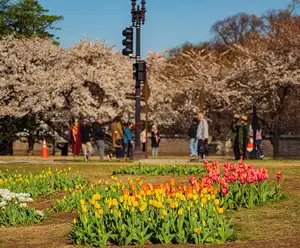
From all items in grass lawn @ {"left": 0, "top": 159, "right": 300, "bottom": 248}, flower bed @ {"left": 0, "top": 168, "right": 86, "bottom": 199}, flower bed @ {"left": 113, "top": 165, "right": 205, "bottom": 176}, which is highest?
flower bed @ {"left": 113, "top": 165, "right": 205, "bottom": 176}

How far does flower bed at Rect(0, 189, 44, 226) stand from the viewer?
10.1 metres

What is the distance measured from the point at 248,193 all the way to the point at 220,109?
42.8 meters

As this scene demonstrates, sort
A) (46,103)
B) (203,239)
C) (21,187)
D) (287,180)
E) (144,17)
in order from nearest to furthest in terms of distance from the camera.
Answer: (203,239) < (21,187) < (287,180) < (144,17) < (46,103)

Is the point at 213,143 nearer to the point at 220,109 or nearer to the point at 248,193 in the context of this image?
the point at 220,109

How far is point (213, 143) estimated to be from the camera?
2101 inches

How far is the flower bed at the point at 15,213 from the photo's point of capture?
33.2 ft

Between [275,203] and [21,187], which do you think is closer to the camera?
[275,203]

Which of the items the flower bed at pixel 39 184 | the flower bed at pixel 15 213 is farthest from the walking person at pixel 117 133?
the flower bed at pixel 15 213

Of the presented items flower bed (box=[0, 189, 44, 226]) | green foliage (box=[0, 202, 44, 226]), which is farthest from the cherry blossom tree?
green foliage (box=[0, 202, 44, 226])

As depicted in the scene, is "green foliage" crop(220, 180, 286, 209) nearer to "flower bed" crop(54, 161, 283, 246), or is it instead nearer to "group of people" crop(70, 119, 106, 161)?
"flower bed" crop(54, 161, 283, 246)

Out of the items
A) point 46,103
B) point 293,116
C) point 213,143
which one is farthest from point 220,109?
point 46,103

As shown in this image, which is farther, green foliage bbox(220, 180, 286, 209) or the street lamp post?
the street lamp post

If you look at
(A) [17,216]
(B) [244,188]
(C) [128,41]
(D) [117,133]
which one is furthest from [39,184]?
(D) [117,133]

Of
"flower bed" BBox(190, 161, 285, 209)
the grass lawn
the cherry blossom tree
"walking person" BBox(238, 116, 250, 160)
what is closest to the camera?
the grass lawn
